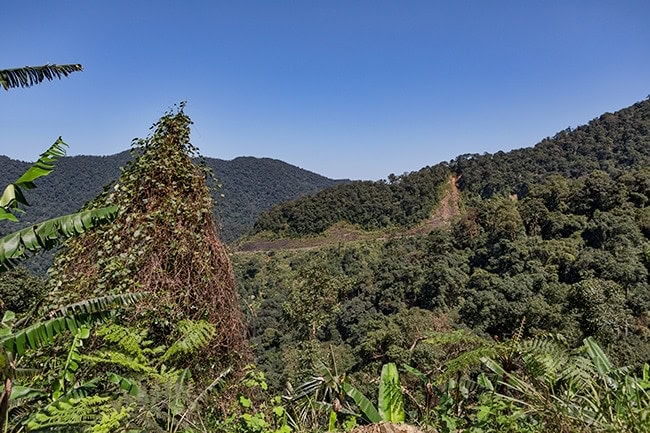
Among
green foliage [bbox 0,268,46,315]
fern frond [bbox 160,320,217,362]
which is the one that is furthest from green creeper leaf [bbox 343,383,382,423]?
green foliage [bbox 0,268,46,315]

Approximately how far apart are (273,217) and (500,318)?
42894mm

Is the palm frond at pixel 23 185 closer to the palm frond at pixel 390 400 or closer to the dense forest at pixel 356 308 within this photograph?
the dense forest at pixel 356 308

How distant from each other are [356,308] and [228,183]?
305 feet

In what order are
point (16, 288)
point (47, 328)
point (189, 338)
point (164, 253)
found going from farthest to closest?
1. point (16, 288)
2. point (164, 253)
3. point (189, 338)
4. point (47, 328)

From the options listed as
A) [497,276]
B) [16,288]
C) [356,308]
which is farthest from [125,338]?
[356,308]

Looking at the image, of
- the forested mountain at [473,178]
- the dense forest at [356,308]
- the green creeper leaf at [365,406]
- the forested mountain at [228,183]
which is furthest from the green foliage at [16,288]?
the forested mountain at [473,178]

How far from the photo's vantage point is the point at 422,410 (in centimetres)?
243

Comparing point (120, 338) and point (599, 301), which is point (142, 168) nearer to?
point (120, 338)

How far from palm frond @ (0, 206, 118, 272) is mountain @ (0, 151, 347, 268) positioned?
47940mm

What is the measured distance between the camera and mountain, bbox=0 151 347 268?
7406 centimetres

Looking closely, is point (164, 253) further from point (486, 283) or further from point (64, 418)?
point (486, 283)

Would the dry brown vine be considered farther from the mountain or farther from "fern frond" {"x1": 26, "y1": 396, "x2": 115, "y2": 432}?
the mountain

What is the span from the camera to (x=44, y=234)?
1935mm

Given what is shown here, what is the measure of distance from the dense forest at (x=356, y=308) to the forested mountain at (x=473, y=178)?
30cm
